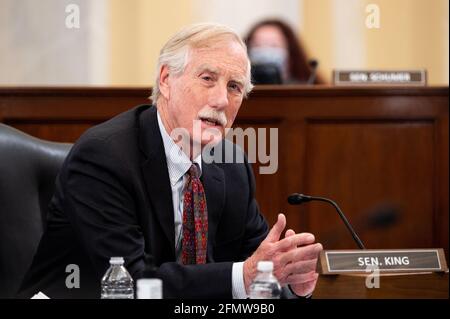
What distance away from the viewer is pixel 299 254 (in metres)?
2.09

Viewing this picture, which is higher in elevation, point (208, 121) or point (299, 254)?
point (208, 121)

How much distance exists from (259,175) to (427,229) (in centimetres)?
87

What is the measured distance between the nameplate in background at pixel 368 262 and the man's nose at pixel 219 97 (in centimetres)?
55

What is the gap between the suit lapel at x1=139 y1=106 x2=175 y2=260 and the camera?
94.3 inches

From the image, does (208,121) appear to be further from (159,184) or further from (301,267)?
(301,267)

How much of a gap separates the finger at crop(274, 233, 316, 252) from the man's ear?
730 millimetres

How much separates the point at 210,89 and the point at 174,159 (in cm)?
23

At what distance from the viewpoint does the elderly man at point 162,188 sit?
230 centimetres

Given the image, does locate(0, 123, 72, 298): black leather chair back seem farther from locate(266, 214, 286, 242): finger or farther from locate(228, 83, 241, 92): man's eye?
locate(266, 214, 286, 242): finger

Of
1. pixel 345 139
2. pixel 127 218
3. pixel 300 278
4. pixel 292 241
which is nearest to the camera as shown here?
pixel 292 241

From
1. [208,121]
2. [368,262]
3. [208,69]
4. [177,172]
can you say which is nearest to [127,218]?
[177,172]

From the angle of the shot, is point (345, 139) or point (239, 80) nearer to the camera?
point (239, 80)

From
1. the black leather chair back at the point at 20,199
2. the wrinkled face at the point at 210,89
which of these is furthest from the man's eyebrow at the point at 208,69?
the black leather chair back at the point at 20,199

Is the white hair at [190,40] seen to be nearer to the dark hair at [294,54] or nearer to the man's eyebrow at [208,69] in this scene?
the man's eyebrow at [208,69]
